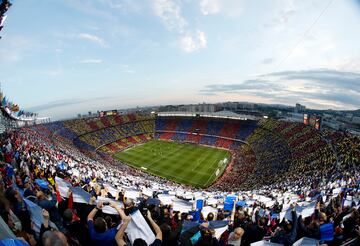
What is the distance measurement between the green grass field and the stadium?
247 mm

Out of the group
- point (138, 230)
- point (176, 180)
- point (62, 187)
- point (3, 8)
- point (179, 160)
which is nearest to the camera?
point (138, 230)

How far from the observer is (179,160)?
5316cm

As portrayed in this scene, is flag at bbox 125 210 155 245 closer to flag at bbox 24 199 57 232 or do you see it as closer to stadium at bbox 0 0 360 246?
stadium at bbox 0 0 360 246

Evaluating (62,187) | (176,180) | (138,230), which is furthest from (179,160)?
(138,230)

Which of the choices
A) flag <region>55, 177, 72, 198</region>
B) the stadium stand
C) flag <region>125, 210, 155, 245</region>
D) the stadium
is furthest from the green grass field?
flag <region>125, 210, 155, 245</region>

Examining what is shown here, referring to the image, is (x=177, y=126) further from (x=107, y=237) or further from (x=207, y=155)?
(x=107, y=237)

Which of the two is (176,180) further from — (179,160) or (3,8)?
(3,8)

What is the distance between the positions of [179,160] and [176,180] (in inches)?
475

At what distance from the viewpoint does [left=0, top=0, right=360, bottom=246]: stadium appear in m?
4.98

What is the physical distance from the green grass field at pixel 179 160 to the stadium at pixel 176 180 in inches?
9.7

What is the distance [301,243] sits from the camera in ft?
17.7

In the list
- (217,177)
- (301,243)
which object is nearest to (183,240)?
(301,243)

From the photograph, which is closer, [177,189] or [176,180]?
[177,189]

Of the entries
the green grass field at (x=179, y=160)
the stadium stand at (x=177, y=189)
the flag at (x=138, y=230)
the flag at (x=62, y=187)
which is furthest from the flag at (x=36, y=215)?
the green grass field at (x=179, y=160)
